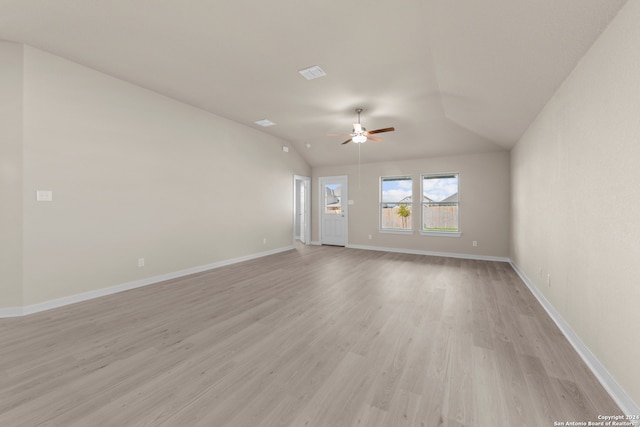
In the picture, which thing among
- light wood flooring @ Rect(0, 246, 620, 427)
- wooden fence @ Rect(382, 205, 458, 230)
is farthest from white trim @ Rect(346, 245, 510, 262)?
light wood flooring @ Rect(0, 246, 620, 427)

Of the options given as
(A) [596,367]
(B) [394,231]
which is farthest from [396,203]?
(A) [596,367]

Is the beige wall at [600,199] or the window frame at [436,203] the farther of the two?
the window frame at [436,203]

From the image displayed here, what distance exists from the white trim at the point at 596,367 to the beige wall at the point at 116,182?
5108mm

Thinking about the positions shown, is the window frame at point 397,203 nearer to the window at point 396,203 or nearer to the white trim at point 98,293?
the window at point 396,203

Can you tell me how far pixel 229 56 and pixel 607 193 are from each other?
370cm

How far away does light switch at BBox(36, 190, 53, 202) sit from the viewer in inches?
119

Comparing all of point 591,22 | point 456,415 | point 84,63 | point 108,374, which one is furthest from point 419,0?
point 84,63

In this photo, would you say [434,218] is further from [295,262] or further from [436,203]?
[295,262]

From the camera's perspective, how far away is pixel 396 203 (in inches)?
284

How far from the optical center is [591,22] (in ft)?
5.91

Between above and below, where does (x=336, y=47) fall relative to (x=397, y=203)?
above

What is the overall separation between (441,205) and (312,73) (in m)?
4.82

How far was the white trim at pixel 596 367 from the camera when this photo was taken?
5.01ft

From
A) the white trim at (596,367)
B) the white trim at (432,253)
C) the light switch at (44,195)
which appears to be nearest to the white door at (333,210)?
the white trim at (432,253)
